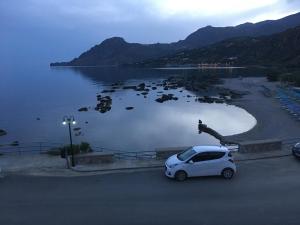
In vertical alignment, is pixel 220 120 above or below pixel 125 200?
below

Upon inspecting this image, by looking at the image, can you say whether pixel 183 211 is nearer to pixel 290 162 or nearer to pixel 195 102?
pixel 290 162

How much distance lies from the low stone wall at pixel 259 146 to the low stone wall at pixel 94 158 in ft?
27.9

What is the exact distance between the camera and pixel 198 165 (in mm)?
20141

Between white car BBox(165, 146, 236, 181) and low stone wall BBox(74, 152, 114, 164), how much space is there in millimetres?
4600

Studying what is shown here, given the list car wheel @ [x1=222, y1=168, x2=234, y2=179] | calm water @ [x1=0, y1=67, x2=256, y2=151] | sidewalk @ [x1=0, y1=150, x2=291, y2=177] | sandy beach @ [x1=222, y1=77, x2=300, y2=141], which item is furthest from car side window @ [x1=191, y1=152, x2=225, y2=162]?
calm water @ [x1=0, y1=67, x2=256, y2=151]

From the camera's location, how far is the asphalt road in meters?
15.3

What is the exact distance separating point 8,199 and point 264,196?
454 inches

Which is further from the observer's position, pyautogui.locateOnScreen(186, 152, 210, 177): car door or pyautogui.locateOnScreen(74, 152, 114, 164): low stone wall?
pyautogui.locateOnScreen(74, 152, 114, 164): low stone wall

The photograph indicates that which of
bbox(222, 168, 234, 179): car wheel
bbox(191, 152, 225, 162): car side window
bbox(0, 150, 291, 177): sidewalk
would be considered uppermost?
bbox(191, 152, 225, 162): car side window

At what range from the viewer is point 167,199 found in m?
17.5

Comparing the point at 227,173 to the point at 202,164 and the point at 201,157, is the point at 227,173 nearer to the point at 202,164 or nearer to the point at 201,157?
the point at 202,164

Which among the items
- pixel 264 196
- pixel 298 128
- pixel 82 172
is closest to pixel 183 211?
pixel 264 196

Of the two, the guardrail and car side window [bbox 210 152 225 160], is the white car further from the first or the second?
the guardrail

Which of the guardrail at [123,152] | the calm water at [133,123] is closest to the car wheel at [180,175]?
the guardrail at [123,152]
